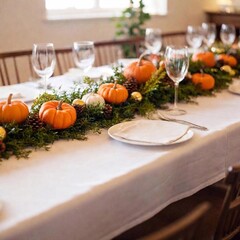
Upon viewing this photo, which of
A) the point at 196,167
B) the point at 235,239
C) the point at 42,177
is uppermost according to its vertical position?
the point at 42,177

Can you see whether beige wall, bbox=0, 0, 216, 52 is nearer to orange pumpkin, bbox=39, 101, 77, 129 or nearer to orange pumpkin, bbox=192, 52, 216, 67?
orange pumpkin, bbox=192, 52, 216, 67

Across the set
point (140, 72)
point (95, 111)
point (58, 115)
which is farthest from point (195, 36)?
point (58, 115)

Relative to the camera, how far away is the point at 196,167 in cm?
121

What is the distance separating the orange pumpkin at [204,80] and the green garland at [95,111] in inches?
0.9

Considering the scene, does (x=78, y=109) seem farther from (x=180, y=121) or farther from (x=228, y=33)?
(x=228, y=33)

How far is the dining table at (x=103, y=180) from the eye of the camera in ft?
2.76

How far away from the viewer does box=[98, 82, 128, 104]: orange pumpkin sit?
142 centimetres

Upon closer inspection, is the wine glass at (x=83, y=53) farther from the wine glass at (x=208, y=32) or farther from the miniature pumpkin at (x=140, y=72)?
the wine glass at (x=208, y=32)

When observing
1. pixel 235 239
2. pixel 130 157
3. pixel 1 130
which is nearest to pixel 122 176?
pixel 130 157

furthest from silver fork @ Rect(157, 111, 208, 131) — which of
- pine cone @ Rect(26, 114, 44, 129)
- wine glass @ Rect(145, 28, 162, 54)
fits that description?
wine glass @ Rect(145, 28, 162, 54)

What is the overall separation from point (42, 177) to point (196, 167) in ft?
1.53

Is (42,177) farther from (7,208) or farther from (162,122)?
(162,122)

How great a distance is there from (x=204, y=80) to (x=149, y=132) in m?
0.62

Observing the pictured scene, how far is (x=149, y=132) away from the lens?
124 centimetres
